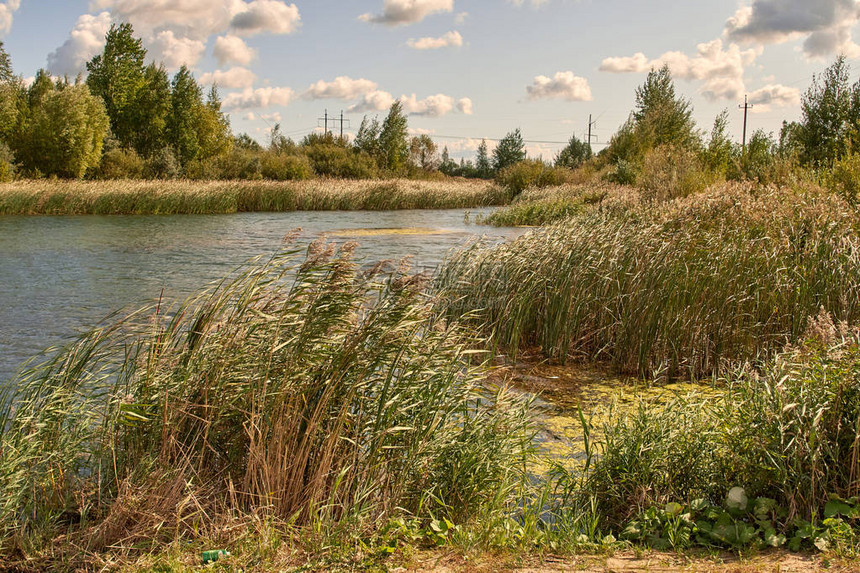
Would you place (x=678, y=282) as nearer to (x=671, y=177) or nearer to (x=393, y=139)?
(x=671, y=177)

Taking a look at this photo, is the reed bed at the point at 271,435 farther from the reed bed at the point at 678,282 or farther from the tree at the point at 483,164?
the tree at the point at 483,164

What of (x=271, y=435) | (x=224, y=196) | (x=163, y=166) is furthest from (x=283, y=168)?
(x=271, y=435)

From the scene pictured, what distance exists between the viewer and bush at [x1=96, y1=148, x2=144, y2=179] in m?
43.3

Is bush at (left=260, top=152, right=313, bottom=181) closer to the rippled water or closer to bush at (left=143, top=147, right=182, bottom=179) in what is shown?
bush at (left=143, top=147, right=182, bottom=179)

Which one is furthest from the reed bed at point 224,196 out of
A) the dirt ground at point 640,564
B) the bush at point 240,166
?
the dirt ground at point 640,564

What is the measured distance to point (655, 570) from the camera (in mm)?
3211

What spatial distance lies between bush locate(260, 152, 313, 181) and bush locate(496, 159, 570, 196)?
1618cm

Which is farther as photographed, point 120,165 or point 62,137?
point 120,165

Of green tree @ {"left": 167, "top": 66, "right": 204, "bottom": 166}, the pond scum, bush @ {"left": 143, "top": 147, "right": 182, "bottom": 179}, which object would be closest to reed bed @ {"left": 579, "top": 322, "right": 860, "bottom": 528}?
the pond scum

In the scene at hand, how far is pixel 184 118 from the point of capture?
4975 cm

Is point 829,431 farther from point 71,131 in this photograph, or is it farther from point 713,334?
point 71,131

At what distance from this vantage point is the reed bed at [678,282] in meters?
7.22

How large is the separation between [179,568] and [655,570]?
2256 millimetres

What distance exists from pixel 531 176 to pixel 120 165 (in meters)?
26.6
